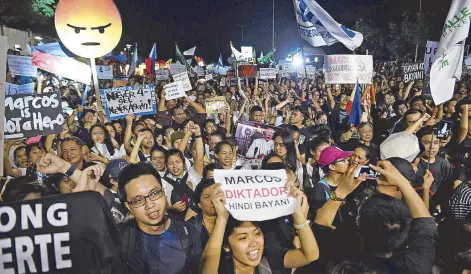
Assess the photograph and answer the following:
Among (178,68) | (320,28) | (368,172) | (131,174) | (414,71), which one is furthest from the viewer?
(178,68)

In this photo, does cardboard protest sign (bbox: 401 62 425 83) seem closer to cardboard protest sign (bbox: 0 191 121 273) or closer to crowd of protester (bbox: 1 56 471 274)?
crowd of protester (bbox: 1 56 471 274)

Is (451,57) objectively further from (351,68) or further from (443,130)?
(351,68)

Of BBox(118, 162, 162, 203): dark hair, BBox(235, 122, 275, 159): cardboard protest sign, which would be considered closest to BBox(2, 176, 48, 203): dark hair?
BBox(118, 162, 162, 203): dark hair

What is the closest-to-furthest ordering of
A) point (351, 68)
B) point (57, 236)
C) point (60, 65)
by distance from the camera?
1. point (57, 236)
2. point (60, 65)
3. point (351, 68)

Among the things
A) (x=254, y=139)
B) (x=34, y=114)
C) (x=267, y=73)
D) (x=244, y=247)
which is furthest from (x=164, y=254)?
(x=267, y=73)

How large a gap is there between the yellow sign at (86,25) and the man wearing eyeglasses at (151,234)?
4.45m

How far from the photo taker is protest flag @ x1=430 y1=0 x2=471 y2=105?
5.53 metres

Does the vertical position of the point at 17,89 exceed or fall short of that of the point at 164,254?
it exceeds it

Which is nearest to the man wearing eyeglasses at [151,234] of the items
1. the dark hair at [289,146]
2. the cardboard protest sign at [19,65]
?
the dark hair at [289,146]

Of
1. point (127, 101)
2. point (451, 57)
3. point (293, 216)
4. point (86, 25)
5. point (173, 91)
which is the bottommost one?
point (293, 216)

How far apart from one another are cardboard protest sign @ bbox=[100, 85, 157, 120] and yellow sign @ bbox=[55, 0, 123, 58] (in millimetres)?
763

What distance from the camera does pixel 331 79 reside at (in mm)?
9000

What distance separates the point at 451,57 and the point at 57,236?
528 centimetres

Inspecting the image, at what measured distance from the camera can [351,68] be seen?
28.8ft
